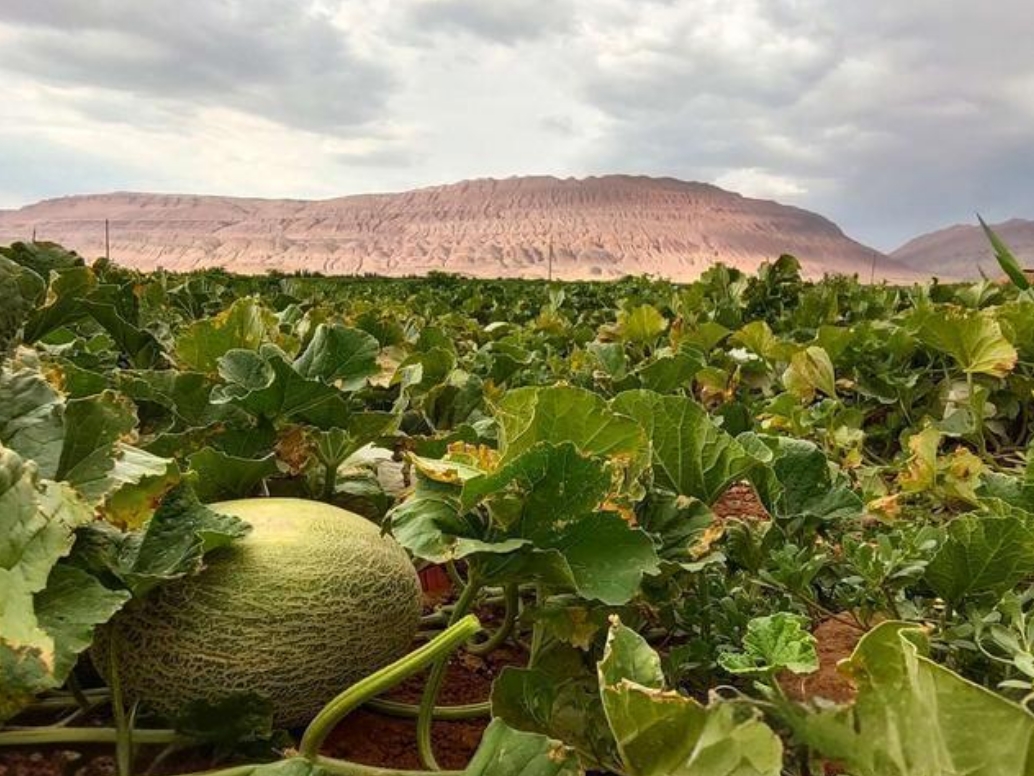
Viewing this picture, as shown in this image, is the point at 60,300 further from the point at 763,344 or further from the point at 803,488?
the point at 763,344

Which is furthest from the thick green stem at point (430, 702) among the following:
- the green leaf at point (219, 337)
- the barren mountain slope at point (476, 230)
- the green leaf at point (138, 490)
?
the barren mountain slope at point (476, 230)

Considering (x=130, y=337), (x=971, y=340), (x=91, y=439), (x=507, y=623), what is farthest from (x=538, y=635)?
(x=971, y=340)

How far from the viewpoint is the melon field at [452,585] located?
0.74 meters

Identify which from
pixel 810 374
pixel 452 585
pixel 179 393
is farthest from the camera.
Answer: pixel 810 374

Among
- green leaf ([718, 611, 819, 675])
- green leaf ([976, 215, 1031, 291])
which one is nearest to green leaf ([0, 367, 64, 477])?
green leaf ([718, 611, 819, 675])

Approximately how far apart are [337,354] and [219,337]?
0.90ft

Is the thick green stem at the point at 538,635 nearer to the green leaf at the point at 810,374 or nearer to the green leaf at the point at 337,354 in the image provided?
the green leaf at the point at 337,354

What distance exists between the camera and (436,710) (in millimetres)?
1267

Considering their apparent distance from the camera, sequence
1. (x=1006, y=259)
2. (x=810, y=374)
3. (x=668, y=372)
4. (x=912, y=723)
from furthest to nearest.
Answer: (x=1006, y=259), (x=810, y=374), (x=668, y=372), (x=912, y=723)

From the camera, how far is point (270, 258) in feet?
456

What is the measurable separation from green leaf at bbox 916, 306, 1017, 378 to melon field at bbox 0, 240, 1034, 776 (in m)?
0.67

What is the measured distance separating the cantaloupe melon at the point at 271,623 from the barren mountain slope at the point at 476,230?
Answer: 131715 millimetres

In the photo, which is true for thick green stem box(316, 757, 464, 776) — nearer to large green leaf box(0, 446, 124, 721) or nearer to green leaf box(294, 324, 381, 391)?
large green leaf box(0, 446, 124, 721)

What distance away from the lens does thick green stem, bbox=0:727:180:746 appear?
1083 millimetres
